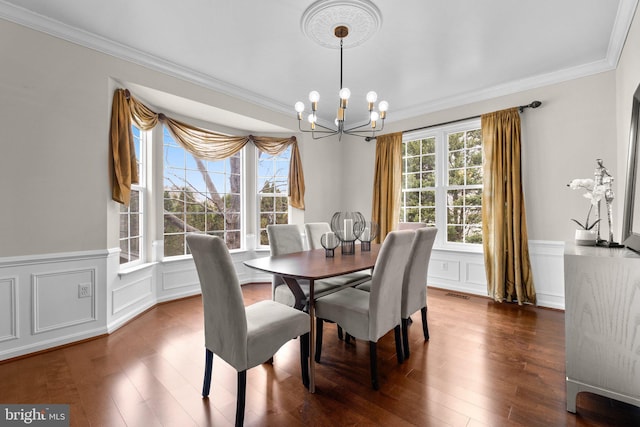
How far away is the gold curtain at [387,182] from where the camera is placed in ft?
15.0

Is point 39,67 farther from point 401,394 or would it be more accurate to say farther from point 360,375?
point 401,394

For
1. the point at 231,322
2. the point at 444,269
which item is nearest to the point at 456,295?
the point at 444,269

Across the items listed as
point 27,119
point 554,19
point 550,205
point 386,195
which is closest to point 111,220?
point 27,119

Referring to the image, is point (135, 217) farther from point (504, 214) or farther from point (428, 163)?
point (504, 214)

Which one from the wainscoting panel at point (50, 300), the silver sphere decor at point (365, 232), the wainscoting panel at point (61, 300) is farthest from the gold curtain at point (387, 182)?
the wainscoting panel at point (61, 300)

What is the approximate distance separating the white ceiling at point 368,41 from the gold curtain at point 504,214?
54cm

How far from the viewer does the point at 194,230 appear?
4086mm

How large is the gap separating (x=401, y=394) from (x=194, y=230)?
3377 millimetres

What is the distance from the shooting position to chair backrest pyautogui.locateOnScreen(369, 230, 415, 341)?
185cm

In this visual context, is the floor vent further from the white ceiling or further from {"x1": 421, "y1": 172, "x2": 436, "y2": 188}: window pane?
the white ceiling

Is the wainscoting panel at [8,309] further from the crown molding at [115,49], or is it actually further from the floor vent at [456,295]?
the floor vent at [456,295]

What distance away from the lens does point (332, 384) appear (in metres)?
Answer: 1.91

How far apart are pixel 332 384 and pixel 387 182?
11.0 feet

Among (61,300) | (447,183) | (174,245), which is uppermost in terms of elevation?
(447,183)
